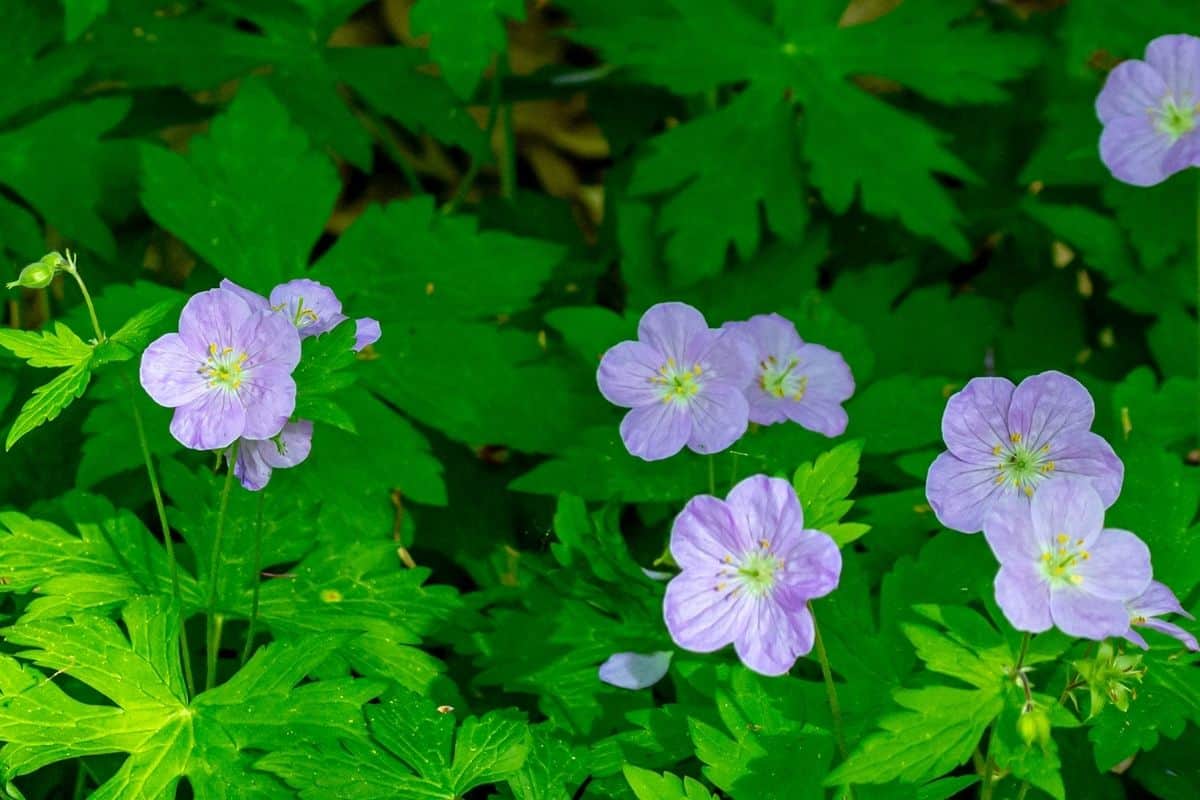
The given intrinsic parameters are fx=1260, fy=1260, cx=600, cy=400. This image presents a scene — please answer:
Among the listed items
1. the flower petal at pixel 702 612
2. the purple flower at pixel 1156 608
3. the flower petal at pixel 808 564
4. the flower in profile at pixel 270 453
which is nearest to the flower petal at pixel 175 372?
the flower in profile at pixel 270 453

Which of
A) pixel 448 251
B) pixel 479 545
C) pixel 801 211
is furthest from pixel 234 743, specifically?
pixel 801 211

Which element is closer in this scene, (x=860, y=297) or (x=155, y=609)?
(x=155, y=609)

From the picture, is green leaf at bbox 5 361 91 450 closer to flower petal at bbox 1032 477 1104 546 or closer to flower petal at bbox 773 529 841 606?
flower petal at bbox 773 529 841 606

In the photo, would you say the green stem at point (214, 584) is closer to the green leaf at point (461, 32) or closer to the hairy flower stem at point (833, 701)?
the hairy flower stem at point (833, 701)

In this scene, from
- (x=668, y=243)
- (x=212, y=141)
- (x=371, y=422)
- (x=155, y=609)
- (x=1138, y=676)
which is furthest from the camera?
(x=668, y=243)

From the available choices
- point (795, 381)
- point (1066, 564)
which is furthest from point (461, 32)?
point (1066, 564)

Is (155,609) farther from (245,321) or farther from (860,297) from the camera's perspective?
(860,297)

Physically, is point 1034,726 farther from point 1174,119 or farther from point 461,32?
point 461,32
